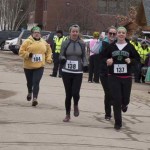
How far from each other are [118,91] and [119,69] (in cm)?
40

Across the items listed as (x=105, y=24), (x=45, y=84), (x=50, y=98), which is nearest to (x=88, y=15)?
(x=105, y=24)

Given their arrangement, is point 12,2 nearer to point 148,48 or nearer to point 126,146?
point 148,48

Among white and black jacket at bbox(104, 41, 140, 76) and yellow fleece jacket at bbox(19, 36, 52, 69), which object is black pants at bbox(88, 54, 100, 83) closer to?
yellow fleece jacket at bbox(19, 36, 52, 69)

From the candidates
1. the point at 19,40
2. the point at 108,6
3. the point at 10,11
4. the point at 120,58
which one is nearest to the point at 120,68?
the point at 120,58

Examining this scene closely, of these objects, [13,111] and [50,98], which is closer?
[13,111]

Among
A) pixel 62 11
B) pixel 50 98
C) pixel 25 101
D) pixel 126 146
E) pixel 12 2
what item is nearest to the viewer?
pixel 126 146

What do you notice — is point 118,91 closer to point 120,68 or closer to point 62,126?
point 120,68

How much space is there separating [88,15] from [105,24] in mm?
2205

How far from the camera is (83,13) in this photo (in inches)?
2090

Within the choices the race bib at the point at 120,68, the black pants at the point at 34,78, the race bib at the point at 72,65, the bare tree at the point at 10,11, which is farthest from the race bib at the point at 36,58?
the bare tree at the point at 10,11

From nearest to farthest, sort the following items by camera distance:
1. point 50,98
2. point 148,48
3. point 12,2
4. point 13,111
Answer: point 13,111 → point 50,98 → point 148,48 → point 12,2

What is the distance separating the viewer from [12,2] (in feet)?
245

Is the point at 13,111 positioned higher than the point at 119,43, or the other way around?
the point at 119,43

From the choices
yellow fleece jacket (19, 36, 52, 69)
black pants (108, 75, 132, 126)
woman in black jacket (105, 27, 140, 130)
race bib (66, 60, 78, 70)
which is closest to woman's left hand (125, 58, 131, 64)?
woman in black jacket (105, 27, 140, 130)
